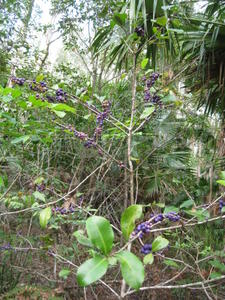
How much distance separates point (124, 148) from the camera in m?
3.24

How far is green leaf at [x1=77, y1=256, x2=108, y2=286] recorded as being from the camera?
539 mm

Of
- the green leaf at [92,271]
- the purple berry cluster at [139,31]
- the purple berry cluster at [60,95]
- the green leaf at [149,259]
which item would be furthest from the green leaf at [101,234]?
the purple berry cluster at [139,31]

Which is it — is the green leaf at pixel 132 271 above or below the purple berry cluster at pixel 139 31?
below

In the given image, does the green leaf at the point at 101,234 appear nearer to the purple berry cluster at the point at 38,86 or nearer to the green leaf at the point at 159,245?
the green leaf at the point at 159,245

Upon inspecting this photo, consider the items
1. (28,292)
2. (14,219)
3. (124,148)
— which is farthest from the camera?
(124,148)

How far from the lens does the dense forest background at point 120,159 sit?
1416 millimetres

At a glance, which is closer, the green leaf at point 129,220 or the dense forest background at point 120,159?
the green leaf at point 129,220

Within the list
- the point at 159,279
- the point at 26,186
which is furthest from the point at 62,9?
the point at 159,279

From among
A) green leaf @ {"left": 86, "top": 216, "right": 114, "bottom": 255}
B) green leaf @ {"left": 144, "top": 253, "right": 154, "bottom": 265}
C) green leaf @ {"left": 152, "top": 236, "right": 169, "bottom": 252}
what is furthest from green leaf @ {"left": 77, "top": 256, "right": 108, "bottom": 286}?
green leaf @ {"left": 144, "top": 253, "right": 154, "bottom": 265}

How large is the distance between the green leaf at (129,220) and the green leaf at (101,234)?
76 millimetres

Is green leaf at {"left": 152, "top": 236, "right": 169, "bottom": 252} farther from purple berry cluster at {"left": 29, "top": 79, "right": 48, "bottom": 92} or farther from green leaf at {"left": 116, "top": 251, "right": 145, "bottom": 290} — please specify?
purple berry cluster at {"left": 29, "top": 79, "right": 48, "bottom": 92}

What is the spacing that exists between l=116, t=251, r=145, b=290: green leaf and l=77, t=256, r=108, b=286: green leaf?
0.04 m

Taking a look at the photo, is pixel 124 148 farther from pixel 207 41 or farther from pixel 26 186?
pixel 207 41

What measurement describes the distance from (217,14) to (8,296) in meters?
3.47
